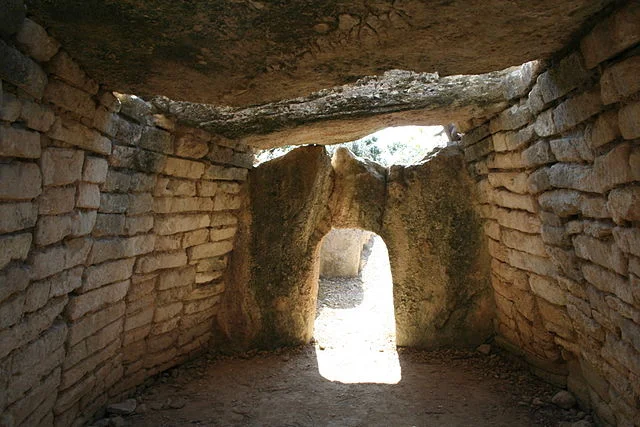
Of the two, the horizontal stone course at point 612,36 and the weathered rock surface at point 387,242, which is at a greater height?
the horizontal stone course at point 612,36

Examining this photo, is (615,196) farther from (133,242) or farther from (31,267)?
(133,242)

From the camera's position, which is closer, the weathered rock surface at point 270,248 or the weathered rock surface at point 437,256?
the weathered rock surface at point 437,256

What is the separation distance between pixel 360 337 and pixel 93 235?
3847 mm

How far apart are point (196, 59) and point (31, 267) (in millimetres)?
1426

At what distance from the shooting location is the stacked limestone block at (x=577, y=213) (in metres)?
1.92

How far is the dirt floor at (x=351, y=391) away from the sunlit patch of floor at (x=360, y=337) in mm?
21

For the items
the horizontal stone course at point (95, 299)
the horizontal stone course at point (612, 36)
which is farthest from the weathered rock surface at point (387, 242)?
the horizontal stone course at point (612, 36)

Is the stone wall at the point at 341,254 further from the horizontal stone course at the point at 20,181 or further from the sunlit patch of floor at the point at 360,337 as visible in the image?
the horizontal stone course at the point at 20,181

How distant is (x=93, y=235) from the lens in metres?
2.96

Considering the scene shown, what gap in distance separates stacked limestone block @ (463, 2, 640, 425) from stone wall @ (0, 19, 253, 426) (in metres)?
2.56

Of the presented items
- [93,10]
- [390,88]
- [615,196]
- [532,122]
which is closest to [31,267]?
[93,10]

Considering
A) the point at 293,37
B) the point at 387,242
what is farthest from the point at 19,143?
the point at 387,242

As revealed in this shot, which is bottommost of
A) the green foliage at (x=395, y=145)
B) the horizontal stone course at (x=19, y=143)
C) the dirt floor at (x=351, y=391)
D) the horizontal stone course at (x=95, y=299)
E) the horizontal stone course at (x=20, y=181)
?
the dirt floor at (x=351, y=391)

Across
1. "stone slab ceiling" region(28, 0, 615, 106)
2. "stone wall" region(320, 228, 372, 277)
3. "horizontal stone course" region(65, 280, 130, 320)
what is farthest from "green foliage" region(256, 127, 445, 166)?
"stone slab ceiling" region(28, 0, 615, 106)
